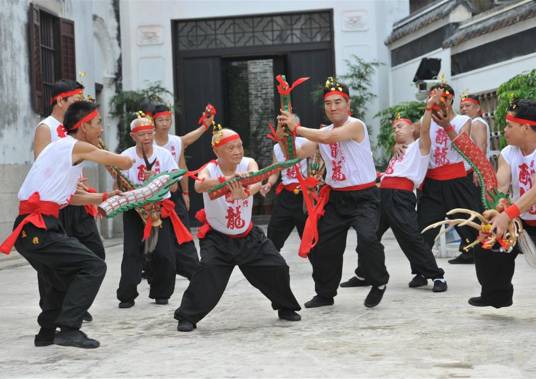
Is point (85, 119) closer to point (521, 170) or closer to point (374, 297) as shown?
point (374, 297)

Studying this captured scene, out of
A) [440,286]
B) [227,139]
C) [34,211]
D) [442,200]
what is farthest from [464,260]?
[34,211]

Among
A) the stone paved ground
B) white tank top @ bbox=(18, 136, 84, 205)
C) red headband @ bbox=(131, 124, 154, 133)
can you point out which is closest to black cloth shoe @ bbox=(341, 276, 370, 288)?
the stone paved ground

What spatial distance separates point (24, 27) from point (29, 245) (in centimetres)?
838

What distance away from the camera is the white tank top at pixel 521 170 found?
6.17m

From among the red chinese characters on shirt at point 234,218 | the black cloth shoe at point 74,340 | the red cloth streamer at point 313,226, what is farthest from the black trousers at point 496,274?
the black cloth shoe at point 74,340

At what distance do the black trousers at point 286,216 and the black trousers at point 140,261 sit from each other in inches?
69.2

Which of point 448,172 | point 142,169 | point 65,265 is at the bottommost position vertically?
point 65,265

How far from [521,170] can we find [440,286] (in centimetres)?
193

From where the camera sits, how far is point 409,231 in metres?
8.25

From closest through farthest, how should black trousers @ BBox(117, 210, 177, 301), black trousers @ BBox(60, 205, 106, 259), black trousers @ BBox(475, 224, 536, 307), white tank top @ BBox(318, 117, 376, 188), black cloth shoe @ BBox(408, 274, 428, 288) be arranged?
black trousers @ BBox(475, 224, 536, 307) < black trousers @ BBox(60, 205, 106, 259) < white tank top @ BBox(318, 117, 376, 188) < black trousers @ BBox(117, 210, 177, 301) < black cloth shoe @ BBox(408, 274, 428, 288)

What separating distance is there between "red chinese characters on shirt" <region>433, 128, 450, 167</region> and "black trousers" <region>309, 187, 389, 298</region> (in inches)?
55.2

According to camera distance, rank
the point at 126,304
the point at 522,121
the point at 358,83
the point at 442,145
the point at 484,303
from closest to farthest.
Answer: the point at 522,121 → the point at 484,303 → the point at 126,304 → the point at 442,145 → the point at 358,83

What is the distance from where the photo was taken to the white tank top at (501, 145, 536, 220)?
6.17 metres

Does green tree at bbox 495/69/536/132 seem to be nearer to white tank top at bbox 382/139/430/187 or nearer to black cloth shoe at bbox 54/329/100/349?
white tank top at bbox 382/139/430/187
